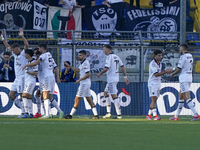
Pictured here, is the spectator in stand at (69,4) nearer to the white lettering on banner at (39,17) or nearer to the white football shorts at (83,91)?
the white lettering on banner at (39,17)

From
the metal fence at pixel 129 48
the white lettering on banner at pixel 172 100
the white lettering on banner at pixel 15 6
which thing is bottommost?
the white lettering on banner at pixel 172 100

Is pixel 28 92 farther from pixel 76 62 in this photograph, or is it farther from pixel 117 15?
pixel 117 15

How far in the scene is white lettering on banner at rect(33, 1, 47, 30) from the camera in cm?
1986

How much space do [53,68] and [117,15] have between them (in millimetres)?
8063

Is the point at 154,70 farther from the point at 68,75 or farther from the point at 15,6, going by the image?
the point at 15,6

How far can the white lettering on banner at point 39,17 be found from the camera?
1986 cm

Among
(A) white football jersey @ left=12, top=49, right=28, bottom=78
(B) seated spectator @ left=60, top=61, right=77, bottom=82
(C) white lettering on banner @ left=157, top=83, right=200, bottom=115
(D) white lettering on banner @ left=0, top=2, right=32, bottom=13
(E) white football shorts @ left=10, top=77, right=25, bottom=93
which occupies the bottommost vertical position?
(C) white lettering on banner @ left=157, top=83, right=200, bottom=115

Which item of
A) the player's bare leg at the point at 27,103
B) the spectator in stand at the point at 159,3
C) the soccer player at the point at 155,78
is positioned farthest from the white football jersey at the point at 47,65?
the spectator in stand at the point at 159,3

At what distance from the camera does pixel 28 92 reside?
12688mm

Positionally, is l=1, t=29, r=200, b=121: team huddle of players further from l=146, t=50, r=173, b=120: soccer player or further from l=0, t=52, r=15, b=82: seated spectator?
l=0, t=52, r=15, b=82: seated spectator

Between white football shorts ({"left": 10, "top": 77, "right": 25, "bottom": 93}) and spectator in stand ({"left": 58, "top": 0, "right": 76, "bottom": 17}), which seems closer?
white football shorts ({"left": 10, "top": 77, "right": 25, "bottom": 93})

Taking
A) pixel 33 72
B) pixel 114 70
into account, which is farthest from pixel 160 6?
pixel 33 72

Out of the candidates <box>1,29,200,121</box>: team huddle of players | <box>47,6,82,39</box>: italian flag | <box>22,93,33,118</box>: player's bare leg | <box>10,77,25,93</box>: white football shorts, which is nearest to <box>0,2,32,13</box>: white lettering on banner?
<box>47,6,82,39</box>: italian flag

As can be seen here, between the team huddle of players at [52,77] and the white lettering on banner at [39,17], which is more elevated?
the white lettering on banner at [39,17]
